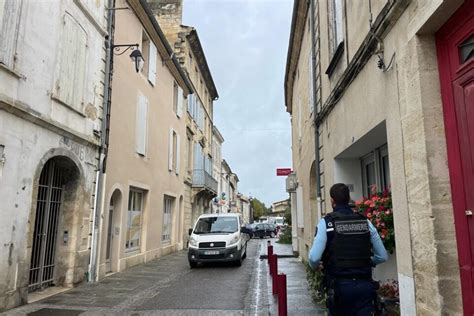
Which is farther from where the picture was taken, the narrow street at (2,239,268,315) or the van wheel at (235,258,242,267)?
the van wheel at (235,258,242,267)

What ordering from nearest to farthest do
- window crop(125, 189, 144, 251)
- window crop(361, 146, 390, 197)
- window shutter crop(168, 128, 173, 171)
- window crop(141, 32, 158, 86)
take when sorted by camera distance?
window crop(361, 146, 390, 197) → window crop(125, 189, 144, 251) → window crop(141, 32, 158, 86) → window shutter crop(168, 128, 173, 171)

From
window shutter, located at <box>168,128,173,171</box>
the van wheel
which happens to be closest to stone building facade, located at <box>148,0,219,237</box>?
window shutter, located at <box>168,128,173,171</box>

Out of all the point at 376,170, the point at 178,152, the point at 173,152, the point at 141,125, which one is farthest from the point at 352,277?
the point at 178,152

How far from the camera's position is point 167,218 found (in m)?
18.3

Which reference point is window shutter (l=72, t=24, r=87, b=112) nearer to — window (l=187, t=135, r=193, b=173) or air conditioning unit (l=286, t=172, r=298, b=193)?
air conditioning unit (l=286, t=172, r=298, b=193)

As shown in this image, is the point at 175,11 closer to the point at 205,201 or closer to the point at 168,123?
the point at 168,123

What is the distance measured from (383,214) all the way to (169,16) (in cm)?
2033

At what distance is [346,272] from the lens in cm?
332

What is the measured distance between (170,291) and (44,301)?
2565 millimetres

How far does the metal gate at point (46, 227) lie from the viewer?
8.41 meters

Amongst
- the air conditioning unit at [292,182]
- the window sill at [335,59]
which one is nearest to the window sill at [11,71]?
the window sill at [335,59]

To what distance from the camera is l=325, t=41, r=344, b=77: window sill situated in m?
6.68

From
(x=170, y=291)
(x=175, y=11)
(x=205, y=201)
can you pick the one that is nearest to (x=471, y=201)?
(x=170, y=291)

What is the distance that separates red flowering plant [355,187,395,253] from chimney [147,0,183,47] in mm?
18533
